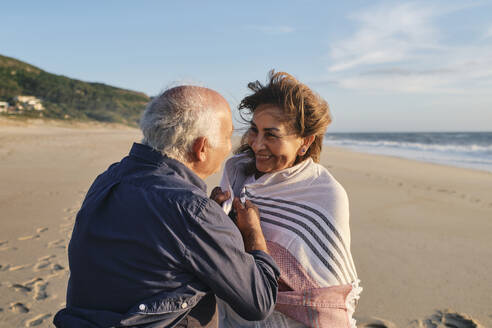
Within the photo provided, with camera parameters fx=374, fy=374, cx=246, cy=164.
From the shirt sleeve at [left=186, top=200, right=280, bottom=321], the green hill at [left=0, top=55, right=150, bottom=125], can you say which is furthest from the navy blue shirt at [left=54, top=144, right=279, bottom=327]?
the green hill at [left=0, top=55, right=150, bottom=125]

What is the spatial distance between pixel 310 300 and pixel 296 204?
59cm

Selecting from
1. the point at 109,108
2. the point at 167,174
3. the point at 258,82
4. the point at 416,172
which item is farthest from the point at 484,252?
the point at 109,108

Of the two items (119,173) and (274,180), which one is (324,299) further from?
(119,173)

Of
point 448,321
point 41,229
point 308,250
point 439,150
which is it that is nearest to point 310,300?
point 308,250

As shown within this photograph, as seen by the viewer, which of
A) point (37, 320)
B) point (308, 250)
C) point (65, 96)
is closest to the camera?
point (308, 250)

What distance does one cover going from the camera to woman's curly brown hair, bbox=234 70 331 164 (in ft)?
8.23

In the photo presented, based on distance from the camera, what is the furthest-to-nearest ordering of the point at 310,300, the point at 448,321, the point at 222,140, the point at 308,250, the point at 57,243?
the point at 57,243 → the point at 448,321 → the point at 308,250 → the point at 310,300 → the point at 222,140

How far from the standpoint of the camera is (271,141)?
2.59 meters

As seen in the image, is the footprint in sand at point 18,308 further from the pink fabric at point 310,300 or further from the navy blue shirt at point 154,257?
the pink fabric at point 310,300

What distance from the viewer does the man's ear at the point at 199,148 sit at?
176 cm

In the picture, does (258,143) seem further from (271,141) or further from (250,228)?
(250,228)

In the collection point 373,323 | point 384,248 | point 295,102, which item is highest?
point 295,102

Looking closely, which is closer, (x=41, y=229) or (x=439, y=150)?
(x=41, y=229)

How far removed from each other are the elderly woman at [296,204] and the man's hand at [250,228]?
0.14 metres
